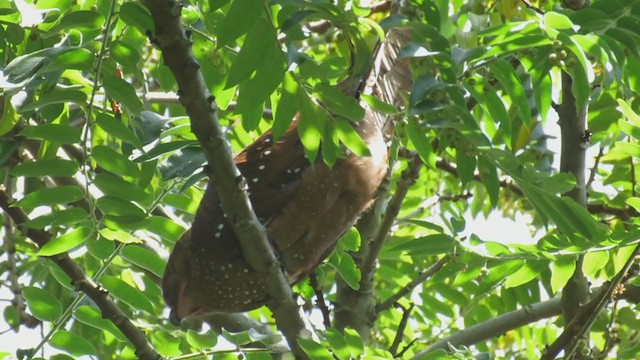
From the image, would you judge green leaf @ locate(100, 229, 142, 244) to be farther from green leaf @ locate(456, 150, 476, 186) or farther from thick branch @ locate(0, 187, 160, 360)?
green leaf @ locate(456, 150, 476, 186)

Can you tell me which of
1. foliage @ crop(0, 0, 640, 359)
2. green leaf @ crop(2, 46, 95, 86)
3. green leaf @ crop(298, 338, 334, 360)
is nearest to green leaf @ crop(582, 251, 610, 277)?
foliage @ crop(0, 0, 640, 359)

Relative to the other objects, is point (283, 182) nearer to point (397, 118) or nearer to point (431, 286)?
point (397, 118)

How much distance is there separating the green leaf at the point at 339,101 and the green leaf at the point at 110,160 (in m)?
0.62

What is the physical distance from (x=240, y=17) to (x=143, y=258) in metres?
1.24

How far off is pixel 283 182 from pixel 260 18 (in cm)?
76

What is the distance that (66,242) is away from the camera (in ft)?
8.71

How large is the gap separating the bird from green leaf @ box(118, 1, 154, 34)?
619 millimetres

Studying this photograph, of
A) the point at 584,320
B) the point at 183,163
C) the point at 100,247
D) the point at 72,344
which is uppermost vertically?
the point at 183,163

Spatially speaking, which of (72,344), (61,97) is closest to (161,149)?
(61,97)

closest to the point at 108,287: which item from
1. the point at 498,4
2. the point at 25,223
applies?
the point at 25,223

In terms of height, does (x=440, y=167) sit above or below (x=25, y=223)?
below

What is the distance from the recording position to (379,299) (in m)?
4.18

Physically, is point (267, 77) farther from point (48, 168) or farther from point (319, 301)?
point (319, 301)

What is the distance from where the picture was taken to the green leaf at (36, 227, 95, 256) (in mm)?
2641
